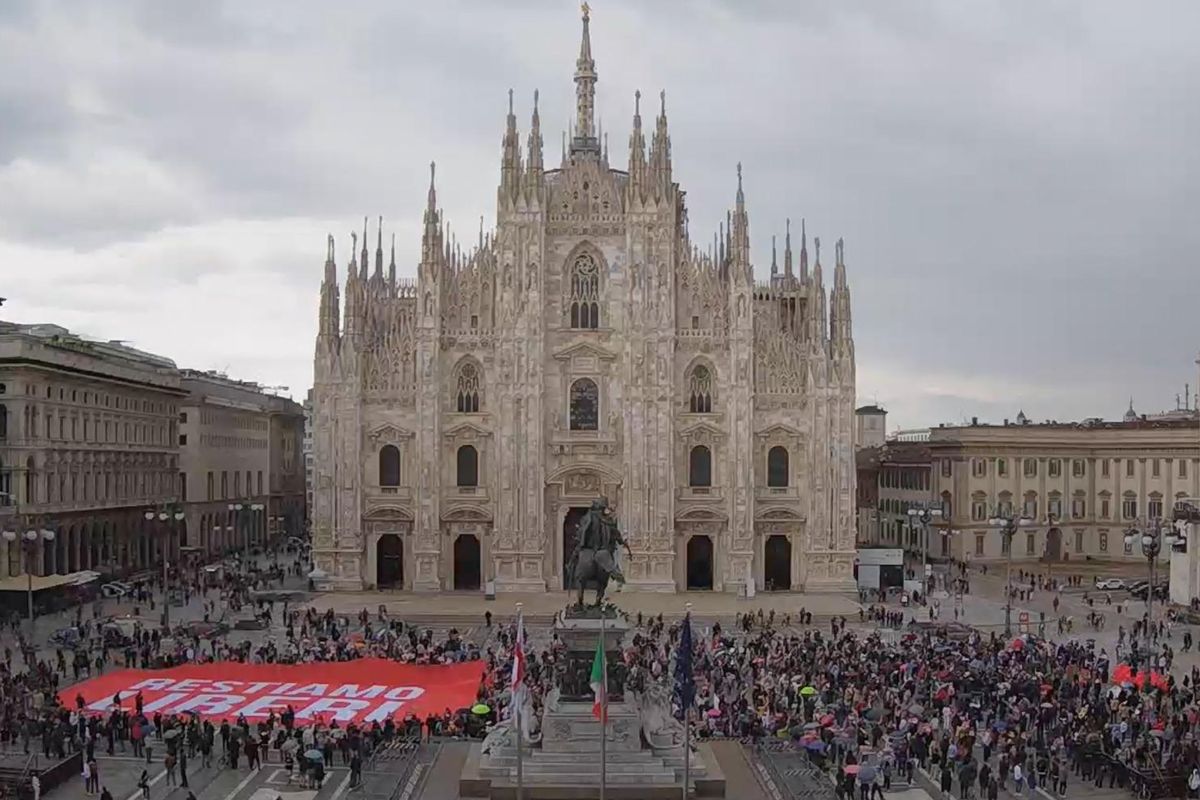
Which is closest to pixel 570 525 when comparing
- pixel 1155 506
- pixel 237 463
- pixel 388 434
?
pixel 388 434

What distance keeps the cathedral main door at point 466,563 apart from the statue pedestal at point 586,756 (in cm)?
4114

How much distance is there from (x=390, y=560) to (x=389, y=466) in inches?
191

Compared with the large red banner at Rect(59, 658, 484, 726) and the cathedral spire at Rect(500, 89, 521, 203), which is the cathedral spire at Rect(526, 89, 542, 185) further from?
the large red banner at Rect(59, 658, 484, 726)

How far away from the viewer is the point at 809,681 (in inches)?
1658

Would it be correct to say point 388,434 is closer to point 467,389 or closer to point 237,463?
point 467,389

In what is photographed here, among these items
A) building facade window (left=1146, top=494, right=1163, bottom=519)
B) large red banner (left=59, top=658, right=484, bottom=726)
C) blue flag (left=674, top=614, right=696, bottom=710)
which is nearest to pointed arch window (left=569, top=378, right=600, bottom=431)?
large red banner (left=59, top=658, right=484, bottom=726)

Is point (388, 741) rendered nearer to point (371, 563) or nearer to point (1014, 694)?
point (1014, 694)

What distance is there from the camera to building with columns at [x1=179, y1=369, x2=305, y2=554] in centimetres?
9412

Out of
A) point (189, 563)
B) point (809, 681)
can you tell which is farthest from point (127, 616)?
point (809, 681)

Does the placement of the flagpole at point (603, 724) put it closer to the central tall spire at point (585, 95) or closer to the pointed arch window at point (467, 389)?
the pointed arch window at point (467, 389)

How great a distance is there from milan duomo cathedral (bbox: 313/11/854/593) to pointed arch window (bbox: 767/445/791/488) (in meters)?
0.07

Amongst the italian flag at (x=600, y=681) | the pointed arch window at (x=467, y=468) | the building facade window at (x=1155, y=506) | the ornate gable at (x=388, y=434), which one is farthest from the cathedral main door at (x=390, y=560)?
the building facade window at (x=1155, y=506)

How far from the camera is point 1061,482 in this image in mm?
94750

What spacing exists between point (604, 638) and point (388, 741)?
7.29 m
